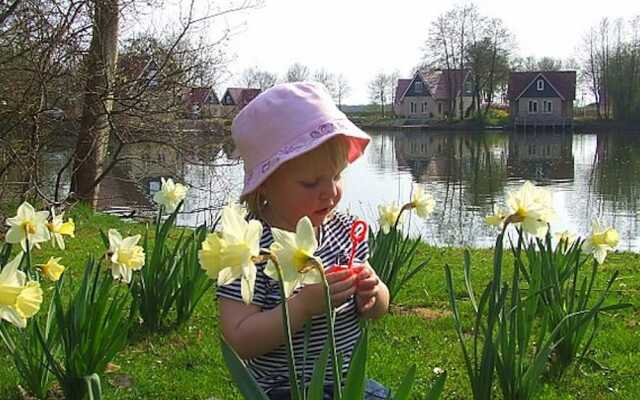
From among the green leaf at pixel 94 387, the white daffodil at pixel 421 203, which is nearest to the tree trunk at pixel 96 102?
the white daffodil at pixel 421 203

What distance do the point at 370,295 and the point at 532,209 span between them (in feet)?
2.88

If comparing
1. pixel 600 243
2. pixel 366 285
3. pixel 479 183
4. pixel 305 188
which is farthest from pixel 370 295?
pixel 479 183

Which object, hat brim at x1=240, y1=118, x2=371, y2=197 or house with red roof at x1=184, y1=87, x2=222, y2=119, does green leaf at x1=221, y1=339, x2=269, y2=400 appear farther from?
house with red roof at x1=184, y1=87, x2=222, y2=119

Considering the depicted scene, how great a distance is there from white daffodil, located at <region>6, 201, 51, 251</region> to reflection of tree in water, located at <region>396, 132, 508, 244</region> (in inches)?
310

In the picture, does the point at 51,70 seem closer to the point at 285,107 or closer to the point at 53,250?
the point at 53,250

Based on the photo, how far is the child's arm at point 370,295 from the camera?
1.76 metres

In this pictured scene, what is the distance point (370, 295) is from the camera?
1.82 m

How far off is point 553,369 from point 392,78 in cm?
6766

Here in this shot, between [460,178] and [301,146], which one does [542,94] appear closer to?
[460,178]

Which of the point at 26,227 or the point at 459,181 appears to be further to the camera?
the point at 459,181

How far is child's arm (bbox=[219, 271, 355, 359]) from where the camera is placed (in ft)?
5.37

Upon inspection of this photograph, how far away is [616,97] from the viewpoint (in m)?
47.9

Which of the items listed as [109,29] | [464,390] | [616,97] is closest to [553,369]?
[464,390]

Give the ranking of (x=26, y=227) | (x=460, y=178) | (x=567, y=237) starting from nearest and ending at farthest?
(x=26, y=227) → (x=567, y=237) → (x=460, y=178)
